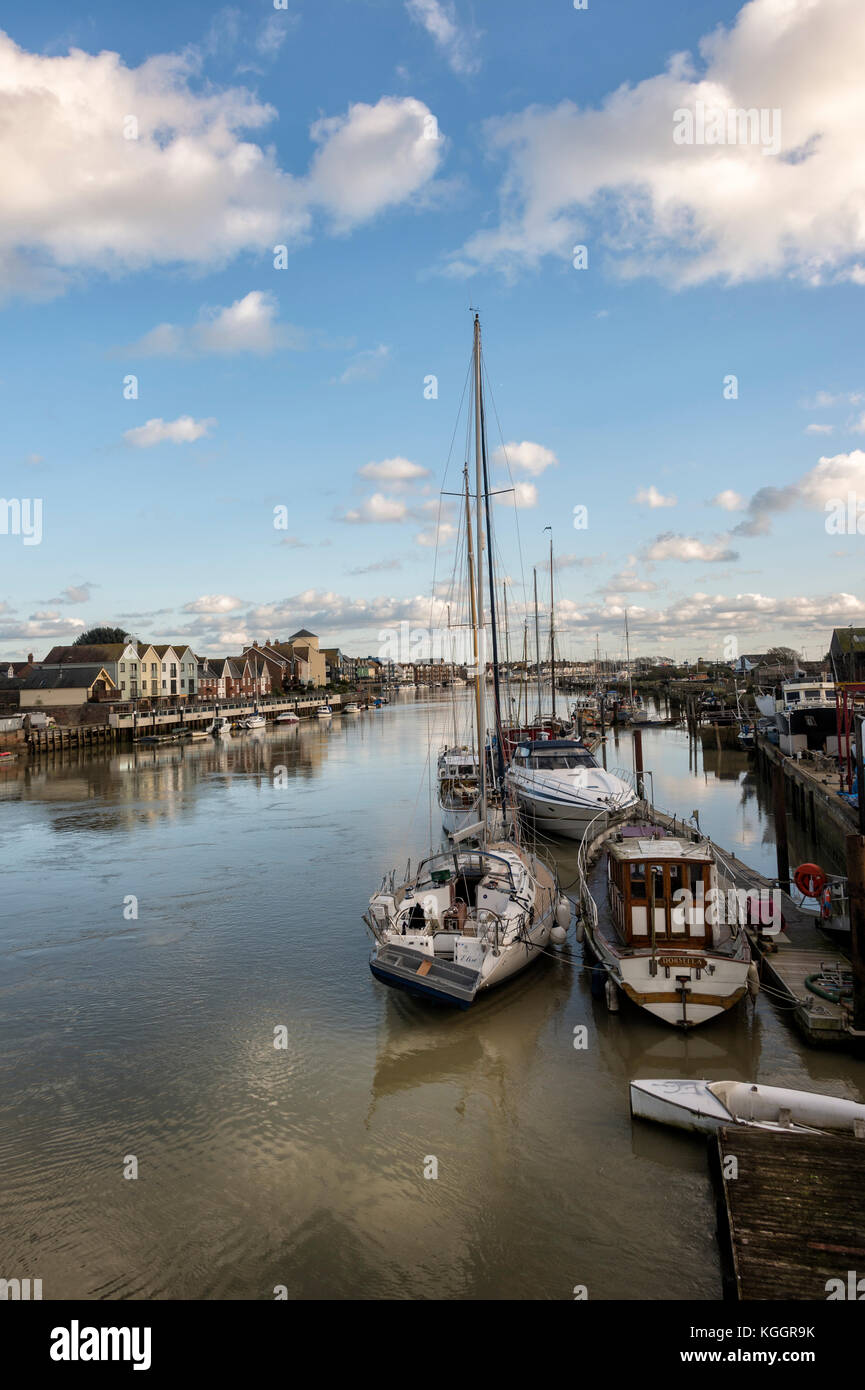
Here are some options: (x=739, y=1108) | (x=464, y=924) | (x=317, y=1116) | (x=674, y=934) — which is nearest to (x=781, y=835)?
(x=674, y=934)

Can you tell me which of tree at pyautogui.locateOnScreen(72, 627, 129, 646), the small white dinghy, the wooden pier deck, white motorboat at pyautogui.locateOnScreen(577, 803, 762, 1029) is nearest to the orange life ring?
white motorboat at pyautogui.locateOnScreen(577, 803, 762, 1029)

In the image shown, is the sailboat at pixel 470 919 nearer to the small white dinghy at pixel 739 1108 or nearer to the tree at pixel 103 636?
the small white dinghy at pixel 739 1108

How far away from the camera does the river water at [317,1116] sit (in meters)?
9.20

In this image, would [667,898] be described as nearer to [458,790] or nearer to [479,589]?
[479,589]

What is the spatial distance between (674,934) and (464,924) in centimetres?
443

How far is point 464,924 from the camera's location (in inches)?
677

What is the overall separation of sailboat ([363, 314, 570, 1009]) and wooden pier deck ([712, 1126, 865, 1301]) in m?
5.72

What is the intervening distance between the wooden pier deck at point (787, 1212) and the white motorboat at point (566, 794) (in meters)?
19.5

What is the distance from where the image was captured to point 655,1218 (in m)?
9.69

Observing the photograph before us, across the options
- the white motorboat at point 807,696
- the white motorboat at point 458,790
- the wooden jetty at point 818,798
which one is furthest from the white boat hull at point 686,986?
the white motorboat at point 807,696
